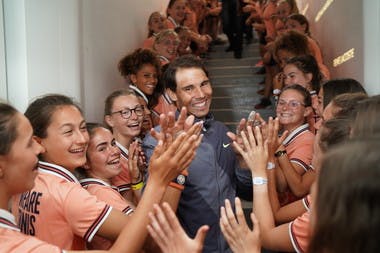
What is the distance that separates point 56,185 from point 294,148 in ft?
4.01

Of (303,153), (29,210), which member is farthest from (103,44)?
(29,210)

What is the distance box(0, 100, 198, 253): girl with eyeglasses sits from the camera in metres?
1.27

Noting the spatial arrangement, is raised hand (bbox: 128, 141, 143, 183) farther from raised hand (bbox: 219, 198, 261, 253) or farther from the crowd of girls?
raised hand (bbox: 219, 198, 261, 253)

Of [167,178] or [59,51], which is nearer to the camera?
[167,178]

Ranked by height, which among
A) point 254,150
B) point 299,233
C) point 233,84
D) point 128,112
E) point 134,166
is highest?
point 233,84

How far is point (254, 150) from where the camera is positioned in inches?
71.0

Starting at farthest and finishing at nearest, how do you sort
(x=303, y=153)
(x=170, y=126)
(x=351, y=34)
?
(x=351, y=34), (x=303, y=153), (x=170, y=126)

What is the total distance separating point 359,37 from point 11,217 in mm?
2484

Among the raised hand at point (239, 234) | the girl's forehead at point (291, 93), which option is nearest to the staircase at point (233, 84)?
the girl's forehead at point (291, 93)

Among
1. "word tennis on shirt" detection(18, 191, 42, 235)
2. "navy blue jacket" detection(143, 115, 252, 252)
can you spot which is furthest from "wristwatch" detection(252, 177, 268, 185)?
"word tennis on shirt" detection(18, 191, 42, 235)

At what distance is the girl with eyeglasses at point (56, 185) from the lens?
1268 mm

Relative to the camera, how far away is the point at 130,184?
2279 mm

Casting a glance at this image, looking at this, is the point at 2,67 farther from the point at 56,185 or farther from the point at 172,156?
the point at 172,156

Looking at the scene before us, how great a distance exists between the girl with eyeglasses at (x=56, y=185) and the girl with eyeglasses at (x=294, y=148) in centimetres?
70
